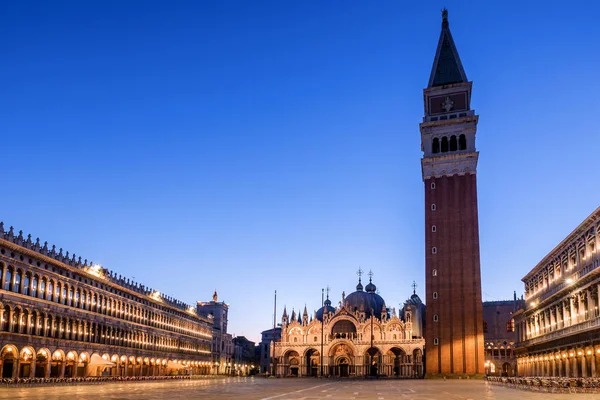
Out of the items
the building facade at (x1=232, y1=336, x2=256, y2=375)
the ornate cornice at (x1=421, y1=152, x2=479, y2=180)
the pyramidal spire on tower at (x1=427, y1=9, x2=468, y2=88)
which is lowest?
the building facade at (x1=232, y1=336, x2=256, y2=375)

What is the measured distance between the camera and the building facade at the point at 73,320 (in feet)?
207

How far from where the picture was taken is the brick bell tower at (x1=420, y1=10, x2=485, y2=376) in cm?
8975

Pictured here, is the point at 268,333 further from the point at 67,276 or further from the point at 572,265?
the point at 572,265

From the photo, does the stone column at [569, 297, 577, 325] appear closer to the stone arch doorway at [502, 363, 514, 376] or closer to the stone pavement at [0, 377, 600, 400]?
the stone pavement at [0, 377, 600, 400]

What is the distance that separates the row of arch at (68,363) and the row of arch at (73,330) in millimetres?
1862

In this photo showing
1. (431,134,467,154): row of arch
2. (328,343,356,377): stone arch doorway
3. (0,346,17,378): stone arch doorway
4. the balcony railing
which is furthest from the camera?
(328,343,356,377): stone arch doorway

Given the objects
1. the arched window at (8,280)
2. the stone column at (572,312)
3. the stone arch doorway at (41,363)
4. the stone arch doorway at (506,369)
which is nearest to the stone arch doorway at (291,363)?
the stone arch doorway at (506,369)

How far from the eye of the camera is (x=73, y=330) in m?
76.6

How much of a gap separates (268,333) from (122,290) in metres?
103

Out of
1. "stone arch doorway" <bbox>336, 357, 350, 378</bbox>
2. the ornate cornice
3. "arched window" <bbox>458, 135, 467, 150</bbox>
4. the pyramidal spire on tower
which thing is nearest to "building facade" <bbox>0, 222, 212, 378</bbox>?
"stone arch doorway" <bbox>336, 357, 350, 378</bbox>

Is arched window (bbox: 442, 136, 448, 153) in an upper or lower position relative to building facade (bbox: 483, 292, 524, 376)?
upper

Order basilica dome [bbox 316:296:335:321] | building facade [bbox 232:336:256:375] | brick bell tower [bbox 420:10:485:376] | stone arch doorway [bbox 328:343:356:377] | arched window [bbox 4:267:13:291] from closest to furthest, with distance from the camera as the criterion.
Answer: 1. arched window [bbox 4:267:13:291]
2. brick bell tower [bbox 420:10:485:376]
3. stone arch doorway [bbox 328:343:356:377]
4. basilica dome [bbox 316:296:335:321]
5. building facade [bbox 232:336:256:375]

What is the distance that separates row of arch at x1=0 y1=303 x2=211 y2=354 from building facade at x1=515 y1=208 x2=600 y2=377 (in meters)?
57.6

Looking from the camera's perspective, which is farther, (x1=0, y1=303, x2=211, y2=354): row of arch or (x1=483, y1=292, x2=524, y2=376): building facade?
(x1=483, y1=292, x2=524, y2=376): building facade
